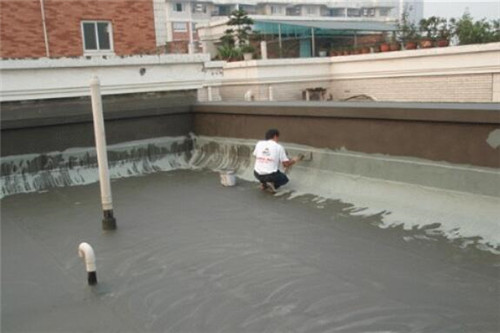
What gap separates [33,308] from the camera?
13.7ft

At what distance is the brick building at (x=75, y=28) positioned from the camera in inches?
665

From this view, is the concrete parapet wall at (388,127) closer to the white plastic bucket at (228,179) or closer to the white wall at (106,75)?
the white plastic bucket at (228,179)

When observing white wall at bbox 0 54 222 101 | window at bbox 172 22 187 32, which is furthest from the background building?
white wall at bbox 0 54 222 101

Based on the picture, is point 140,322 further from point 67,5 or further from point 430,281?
point 67,5

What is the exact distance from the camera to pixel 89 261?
4453mm

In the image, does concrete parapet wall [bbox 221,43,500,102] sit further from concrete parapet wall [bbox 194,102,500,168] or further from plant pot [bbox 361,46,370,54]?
concrete parapet wall [bbox 194,102,500,168]

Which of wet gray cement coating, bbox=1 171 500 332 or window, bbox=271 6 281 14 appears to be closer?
wet gray cement coating, bbox=1 171 500 332

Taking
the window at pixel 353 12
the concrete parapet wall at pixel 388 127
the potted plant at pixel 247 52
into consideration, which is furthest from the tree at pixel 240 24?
the window at pixel 353 12

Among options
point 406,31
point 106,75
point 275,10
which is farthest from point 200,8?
point 106,75

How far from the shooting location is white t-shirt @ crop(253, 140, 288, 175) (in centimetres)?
772

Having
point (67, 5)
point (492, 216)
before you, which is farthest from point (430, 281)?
point (67, 5)

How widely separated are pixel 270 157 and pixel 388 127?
1.85m

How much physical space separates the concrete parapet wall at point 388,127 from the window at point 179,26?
222ft

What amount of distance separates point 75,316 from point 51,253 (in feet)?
5.88
